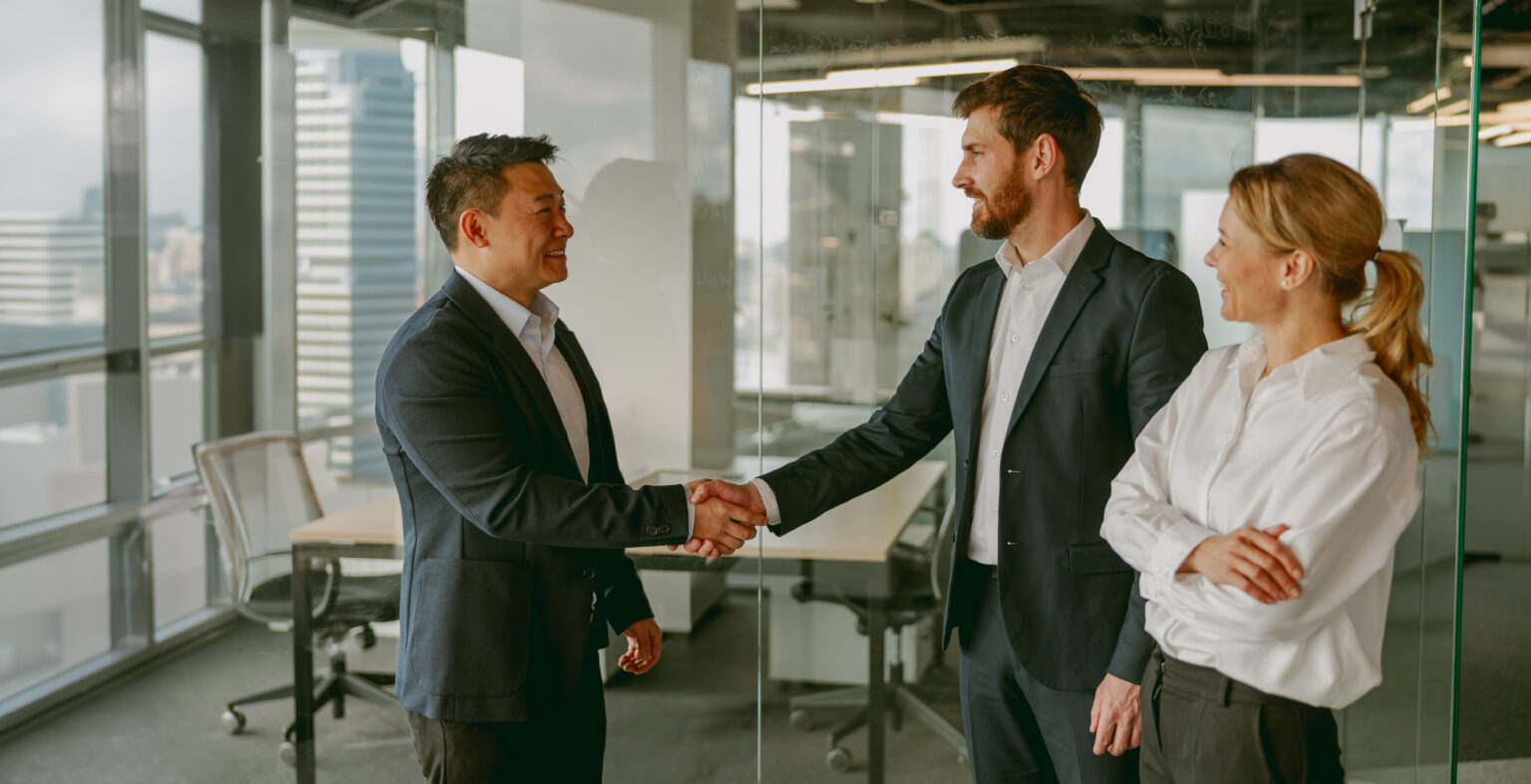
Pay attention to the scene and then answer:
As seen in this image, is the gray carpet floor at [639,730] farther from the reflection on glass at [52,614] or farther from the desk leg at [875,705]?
the reflection on glass at [52,614]

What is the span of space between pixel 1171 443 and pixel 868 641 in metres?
1.78

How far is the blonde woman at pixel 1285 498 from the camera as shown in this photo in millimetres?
1491

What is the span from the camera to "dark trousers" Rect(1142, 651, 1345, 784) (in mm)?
1562

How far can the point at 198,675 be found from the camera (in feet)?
12.5

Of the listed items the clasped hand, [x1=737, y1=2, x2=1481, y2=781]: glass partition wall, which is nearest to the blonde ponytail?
the clasped hand

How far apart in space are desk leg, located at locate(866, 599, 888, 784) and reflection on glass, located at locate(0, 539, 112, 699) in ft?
8.87

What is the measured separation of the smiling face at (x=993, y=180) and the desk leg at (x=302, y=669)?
2.45m

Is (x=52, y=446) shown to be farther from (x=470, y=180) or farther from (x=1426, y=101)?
(x=1426, y=101)

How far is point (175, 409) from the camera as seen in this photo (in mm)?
4227

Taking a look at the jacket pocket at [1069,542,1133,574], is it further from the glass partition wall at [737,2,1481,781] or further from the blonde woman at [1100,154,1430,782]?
the glass partition wall at [737,2,1481,781]

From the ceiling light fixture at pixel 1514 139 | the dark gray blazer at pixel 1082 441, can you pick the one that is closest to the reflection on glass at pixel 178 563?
the dark gray blazer at pixel 1082 441

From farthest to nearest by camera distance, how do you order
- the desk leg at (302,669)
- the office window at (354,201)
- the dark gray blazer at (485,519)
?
the desk leg at (302,669) < the office window at (354,201) < the dark gray blazer at (485,519)

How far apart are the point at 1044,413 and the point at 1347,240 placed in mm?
648

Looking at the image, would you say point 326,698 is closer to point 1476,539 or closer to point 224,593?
point 224,593
